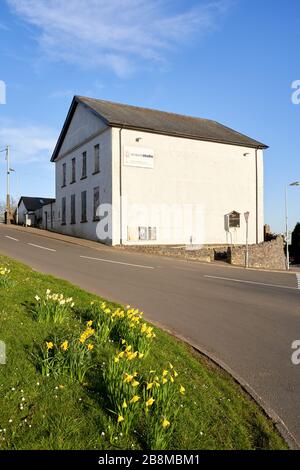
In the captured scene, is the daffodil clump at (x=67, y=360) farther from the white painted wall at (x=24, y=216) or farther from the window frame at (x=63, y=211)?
the white painted wall at (x=24, y=216)

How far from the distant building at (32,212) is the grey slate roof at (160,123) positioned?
9431 mm

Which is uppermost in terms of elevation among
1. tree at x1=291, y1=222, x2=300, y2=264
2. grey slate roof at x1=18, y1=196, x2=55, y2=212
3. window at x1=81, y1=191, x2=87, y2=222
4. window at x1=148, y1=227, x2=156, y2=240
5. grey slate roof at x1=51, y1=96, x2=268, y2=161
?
grey slate roof at x1=51, y1=96, x2=268, y2=161

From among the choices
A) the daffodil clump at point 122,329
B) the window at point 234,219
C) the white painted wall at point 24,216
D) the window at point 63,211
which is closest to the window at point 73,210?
the window at point 63,211

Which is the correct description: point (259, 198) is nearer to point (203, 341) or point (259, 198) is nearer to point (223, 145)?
point (223, 145)

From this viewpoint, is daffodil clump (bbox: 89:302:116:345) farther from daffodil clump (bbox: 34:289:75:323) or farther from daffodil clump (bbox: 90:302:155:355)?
daffodil clump (bbox: 34:289:75:323)

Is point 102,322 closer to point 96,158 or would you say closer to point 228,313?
point 228,313

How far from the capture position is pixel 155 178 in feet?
102

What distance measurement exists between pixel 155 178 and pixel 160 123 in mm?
5516

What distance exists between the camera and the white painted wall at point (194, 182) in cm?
2989

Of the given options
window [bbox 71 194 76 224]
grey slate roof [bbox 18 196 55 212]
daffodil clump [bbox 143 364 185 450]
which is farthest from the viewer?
grey slate roof [bbox 18 196 55 212]

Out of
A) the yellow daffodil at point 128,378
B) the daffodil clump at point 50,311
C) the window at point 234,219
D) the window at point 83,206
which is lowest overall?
the yellow daffodil at point 128,378

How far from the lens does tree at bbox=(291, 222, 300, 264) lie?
192 ft

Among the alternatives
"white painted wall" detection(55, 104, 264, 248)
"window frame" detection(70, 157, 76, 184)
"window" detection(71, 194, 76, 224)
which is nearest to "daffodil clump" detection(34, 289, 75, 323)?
"white painted wall" detection(55, 104, 264, 248)

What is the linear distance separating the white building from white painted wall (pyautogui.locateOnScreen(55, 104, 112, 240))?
0.08 metres
